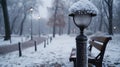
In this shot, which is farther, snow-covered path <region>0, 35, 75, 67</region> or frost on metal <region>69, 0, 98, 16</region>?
snow-covered path <region>0, 35, 75, 67</region>

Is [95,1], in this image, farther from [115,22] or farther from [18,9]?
[115,22]

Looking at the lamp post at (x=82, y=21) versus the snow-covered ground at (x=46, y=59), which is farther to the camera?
the snow-covered ground at (x=46, y=59)

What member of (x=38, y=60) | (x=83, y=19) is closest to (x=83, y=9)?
(x=83, y=19)

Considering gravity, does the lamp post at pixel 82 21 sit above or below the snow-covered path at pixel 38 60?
above

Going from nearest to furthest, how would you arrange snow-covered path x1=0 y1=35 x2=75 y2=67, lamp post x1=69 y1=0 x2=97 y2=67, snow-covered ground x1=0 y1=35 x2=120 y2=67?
1. lamp post x1=69 y1=0 x2=97 y2=67
2. snow-covered ground x1=0 y1=35 x2=120 y2=67
3. snow-covered path x1=0 y1=35 x2=75 y2=67

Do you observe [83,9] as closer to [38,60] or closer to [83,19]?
[83,19]

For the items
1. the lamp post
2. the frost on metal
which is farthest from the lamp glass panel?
the frost on metal

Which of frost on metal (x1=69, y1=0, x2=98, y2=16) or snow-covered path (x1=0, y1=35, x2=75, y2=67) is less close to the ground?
frost on metal (x1=69, y1=0, x2=98, y2=16)

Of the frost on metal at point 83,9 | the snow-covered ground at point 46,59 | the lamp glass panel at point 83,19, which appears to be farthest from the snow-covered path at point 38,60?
the frost on metal at point 83,9

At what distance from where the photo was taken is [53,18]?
1737 inches

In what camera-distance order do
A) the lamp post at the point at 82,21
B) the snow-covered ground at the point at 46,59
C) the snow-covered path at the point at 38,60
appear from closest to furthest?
the lamp post at the point at 82,21 < the snow-covered ground at the point at 46,59 < the snow-covered path at the point at 38,60

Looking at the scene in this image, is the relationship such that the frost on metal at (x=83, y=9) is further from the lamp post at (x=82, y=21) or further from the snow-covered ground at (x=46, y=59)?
the snow-covered ground at (x=46, y=59)

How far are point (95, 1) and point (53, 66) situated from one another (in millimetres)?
47808

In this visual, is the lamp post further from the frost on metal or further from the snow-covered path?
the snow-covered path
